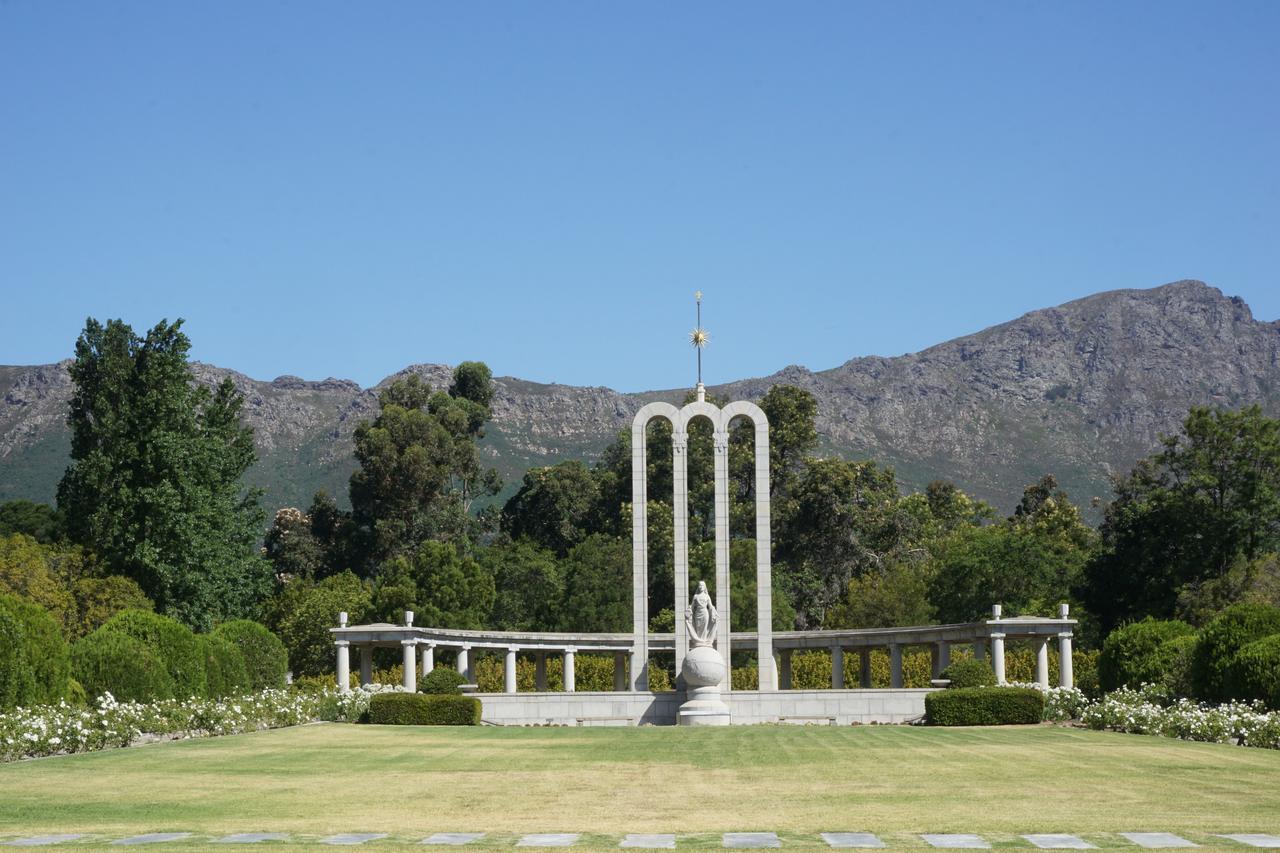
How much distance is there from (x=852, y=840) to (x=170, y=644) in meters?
23.6

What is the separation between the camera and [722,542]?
153 ft

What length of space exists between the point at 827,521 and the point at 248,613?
2891 centimetres

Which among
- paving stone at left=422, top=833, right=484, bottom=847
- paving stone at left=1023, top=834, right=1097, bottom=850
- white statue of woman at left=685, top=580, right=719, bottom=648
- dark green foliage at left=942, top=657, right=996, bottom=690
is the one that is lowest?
dark green foliage at left=942, top=657, right=996, bottom=690

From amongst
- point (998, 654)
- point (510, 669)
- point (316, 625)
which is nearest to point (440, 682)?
point (510, 669)

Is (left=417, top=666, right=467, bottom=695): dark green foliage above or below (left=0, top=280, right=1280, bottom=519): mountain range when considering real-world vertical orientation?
below

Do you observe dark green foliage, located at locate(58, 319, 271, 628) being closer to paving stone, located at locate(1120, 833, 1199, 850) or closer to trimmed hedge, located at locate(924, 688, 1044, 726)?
trimmed hedge, located at locate(924, 688, 1044, 726)

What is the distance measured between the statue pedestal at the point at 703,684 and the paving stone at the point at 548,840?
2738cm

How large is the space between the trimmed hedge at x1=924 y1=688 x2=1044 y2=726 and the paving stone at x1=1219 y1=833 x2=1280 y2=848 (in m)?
21.5

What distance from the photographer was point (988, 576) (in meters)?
61.0

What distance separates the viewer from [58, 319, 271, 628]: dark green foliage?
48.3 meters

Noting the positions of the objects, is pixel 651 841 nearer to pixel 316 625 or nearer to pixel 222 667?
pixel 222 667

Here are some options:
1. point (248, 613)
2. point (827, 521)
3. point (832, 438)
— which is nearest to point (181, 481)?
point (248, 613)

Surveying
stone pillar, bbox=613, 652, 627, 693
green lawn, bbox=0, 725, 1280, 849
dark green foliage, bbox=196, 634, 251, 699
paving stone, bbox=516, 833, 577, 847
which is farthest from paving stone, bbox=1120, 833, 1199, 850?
stone pillar, bbox=613, 652, 627, 693

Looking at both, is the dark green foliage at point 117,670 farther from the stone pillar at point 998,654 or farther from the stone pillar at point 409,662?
the stone pillar at point 998,654
